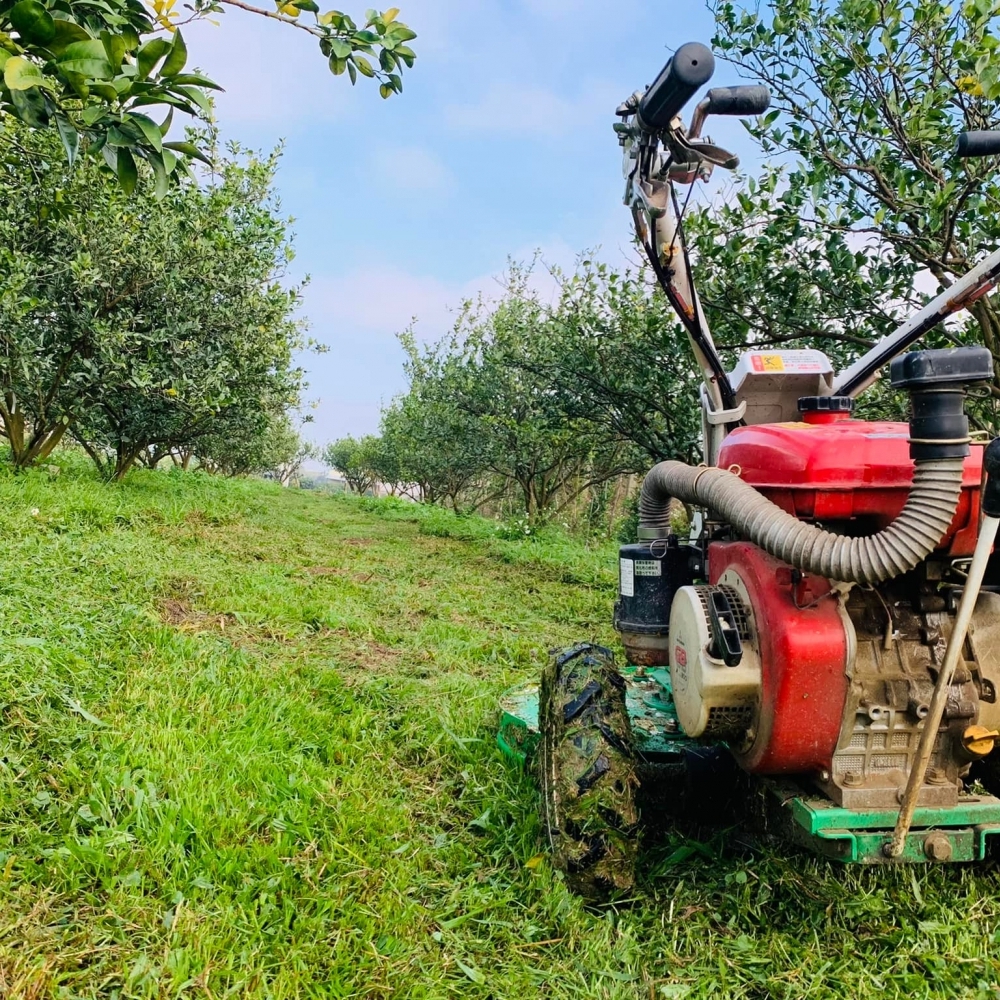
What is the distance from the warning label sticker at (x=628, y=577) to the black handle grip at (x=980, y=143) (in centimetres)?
171

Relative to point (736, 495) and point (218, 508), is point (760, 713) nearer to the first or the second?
point (736, 495)

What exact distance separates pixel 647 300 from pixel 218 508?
6.53m

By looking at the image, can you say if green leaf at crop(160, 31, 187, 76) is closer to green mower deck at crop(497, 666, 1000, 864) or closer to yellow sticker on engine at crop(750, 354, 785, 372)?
yellow sticker on engine at crop(750, 354, 785, 372)

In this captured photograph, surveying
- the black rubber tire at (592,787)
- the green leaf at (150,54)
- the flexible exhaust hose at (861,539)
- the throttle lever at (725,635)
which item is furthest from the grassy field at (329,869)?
the green leaf at (150,54)

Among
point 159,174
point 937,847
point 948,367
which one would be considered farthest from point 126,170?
point 937,847

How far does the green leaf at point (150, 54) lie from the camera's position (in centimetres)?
142

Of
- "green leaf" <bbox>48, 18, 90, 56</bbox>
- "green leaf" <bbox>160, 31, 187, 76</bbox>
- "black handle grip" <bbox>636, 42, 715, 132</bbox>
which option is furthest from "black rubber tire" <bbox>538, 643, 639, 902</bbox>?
"green leaf" <bbox>48, 18, 90, 56</bbox>

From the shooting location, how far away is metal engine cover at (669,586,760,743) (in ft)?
6.89

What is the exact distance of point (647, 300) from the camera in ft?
28.8

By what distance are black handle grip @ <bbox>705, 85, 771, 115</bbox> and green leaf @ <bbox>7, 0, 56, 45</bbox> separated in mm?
1898

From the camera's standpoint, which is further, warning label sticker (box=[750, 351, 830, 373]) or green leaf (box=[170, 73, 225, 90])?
warning label sticker (box=[750, 351, 830, 373])

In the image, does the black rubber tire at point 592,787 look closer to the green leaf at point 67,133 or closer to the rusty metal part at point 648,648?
the rusty metal part at point 648,648

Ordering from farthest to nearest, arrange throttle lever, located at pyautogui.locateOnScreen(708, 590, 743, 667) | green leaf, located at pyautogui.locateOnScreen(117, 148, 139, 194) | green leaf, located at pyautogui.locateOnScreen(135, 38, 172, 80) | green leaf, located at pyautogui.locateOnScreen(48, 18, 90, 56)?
throttle lever, located at pyautogui.locateOnScreen(708, 590, 743, 667)
green leaf, located at pyautogui.locateOnScreen(117, 148, 139, 194)
green leaf, located at pyautogui.locateOnScreen(135, 38, 172, 80)
green leaf, located at pyautogui.locateOnScreen(48, 18, 90, 56)

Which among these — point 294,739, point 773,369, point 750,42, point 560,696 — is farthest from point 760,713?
point 750,42
